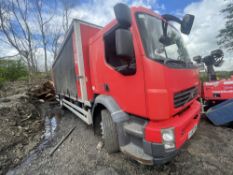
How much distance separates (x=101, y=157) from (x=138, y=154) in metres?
0.99

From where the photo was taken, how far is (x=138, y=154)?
161cm

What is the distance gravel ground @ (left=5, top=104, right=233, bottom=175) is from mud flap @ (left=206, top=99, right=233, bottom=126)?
0.69 feet

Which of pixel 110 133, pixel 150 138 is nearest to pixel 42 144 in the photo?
pixel 110 133

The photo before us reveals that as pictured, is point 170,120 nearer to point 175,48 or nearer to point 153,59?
point 153,59

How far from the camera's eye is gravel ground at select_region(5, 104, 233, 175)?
1.92m

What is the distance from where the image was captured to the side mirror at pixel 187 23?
1.84 meters

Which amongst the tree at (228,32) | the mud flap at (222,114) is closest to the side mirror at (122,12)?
the mud flap at (222,114)

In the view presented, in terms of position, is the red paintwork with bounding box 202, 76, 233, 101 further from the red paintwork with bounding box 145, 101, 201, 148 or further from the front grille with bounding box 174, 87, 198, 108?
the red paintwork with bounding box 145, 101, 201, 148

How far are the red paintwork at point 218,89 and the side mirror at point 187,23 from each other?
1964 mm

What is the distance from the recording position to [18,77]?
15508 millimetres

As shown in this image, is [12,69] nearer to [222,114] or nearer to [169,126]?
[169,126]

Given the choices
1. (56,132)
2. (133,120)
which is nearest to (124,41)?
(133,120)

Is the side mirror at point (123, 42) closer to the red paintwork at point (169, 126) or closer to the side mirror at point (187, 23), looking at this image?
the red paintwork at point (169, 126)

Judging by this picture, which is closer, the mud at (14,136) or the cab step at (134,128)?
the cab step at (134,128)
